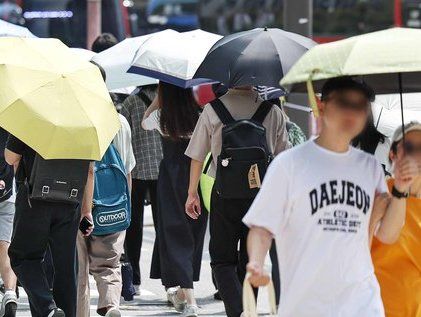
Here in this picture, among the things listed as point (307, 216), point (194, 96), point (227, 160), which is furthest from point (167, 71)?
point (307, 216)

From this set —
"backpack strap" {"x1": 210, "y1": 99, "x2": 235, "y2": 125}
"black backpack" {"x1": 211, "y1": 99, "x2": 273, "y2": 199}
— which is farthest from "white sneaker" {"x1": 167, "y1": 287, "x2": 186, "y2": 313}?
"backpack strap" {"x1": 210, "y1": 99, "x2": 235, "y2": 125}

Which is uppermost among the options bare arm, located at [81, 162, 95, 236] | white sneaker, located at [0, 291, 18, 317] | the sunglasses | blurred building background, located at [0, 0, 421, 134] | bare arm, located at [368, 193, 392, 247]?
blurred building background, located at [0, 0, 421, 134]

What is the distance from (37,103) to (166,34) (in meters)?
2.54

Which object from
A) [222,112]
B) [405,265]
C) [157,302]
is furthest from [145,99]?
[405,265]

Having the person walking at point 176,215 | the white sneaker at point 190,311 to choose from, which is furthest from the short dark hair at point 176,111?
the white sneaker at point 190,311

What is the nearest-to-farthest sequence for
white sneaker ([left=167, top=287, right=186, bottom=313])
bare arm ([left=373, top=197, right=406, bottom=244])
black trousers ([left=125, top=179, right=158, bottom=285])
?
bare arm ([left=373, top=197, right=406, bottom=244]), white sneaker ([left=167, top=287, right=186, bottom=313]), black trousers ([left=125, top=179, right=158, bottom=285])

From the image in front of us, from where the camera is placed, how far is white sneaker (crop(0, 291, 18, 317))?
25.0 feet

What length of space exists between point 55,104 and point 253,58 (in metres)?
1.13

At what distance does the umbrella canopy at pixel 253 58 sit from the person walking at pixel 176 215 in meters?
1.13

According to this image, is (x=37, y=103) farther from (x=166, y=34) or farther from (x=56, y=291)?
(x=166, y=34)

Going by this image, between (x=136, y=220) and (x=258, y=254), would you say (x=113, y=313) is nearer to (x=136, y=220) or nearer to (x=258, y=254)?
(x=136, y=220)

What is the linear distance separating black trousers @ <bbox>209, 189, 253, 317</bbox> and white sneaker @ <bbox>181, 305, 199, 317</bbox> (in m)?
1.22

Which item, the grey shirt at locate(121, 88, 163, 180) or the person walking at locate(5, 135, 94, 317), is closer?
the person walking at locate(5, 135, 94, 317)

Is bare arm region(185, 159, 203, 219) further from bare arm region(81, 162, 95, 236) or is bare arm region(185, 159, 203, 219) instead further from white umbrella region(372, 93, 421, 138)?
white umbrella region(372, 93, 421, 138)
